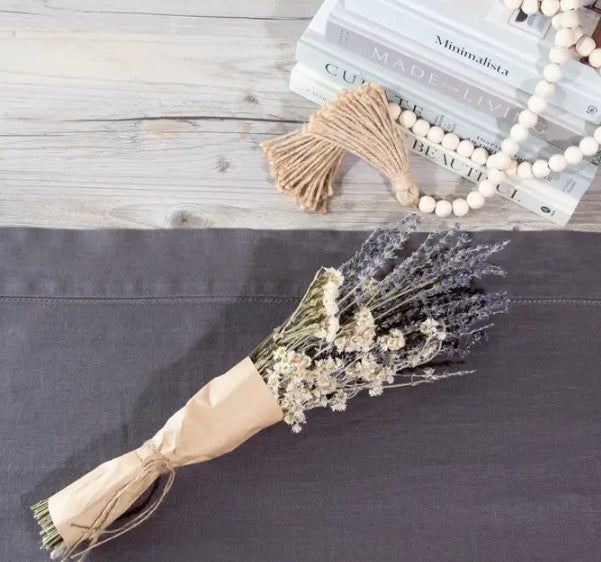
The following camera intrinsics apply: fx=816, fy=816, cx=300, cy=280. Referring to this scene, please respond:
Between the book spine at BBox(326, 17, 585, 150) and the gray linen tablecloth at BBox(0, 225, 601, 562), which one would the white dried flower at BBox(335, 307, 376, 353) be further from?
the book spine at BBox(326, 17, 585, 150)

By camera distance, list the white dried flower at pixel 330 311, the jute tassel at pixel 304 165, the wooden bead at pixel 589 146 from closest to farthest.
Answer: the white dried flower at pixel 330 311 < the wooden bead at pixel 589 146 < the jute tassel at pixel 304 165

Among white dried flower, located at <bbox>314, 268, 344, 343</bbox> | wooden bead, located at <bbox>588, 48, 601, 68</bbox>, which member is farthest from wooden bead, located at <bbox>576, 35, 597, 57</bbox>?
white dried flower, located at <bbox>314, 268, 344, 343</bbox>

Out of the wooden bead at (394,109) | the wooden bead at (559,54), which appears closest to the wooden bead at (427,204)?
the wooden bead at (394,109)

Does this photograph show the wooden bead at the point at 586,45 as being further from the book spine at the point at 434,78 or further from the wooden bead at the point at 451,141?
the wooden bead at the point at 451,141

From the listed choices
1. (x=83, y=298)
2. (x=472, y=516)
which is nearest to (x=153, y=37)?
(x=83, y=298)

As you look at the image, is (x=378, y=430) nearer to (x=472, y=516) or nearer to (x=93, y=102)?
(x=472, y=516)

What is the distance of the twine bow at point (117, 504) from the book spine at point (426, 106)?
50cm

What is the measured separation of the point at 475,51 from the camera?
0.88 meters

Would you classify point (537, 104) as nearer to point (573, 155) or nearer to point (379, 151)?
point (573, 155)

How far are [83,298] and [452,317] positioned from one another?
0.42 m

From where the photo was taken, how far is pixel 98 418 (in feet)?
2.95

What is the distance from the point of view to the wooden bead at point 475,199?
3.27 ft

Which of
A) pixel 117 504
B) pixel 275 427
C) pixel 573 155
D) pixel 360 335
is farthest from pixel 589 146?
pixel 117 504

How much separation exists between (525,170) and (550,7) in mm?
202
